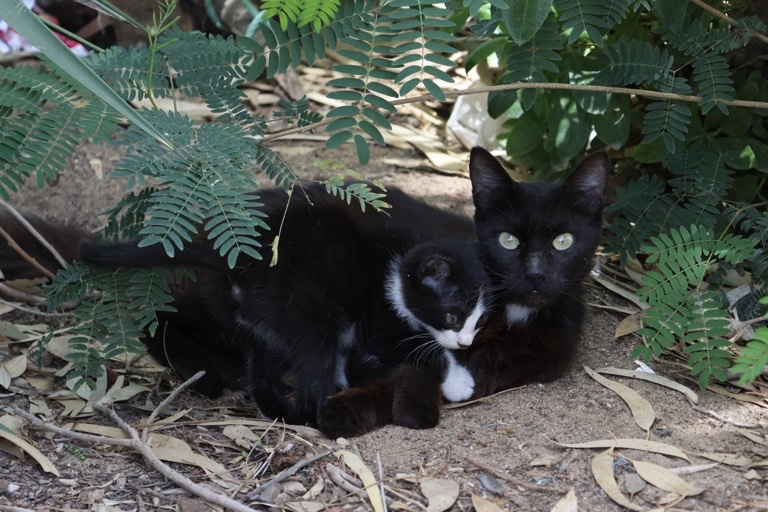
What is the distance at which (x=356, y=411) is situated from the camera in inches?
136

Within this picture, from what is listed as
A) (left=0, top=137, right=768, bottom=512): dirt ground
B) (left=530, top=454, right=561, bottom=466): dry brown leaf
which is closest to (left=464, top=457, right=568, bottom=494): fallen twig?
(left=0, top=137, right=768, bottom=512): dirt ground

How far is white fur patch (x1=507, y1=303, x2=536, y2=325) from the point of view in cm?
382

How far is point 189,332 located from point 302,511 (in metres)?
1.56

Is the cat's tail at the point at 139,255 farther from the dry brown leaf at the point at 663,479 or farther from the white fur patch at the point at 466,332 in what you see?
the dry brown leaf at the point at 663,479

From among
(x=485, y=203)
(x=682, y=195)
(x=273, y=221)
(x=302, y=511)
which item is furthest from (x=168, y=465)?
(x=682, y=195)

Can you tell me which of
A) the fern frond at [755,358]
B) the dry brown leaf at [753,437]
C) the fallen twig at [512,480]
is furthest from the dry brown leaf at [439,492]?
the dry brown leaf at [753,437]

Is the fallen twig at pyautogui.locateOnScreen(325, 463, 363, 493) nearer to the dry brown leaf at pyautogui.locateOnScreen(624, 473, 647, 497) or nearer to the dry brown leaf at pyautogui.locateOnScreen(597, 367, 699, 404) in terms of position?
the dry brown leaf at pyautogui.locateOnScreen(624, 473, 647, 497)

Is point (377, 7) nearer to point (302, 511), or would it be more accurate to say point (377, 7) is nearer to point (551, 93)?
point (551, 93)

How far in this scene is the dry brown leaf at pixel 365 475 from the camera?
9.31 feet

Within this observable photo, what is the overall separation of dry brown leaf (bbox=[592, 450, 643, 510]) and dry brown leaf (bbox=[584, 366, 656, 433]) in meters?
0.31

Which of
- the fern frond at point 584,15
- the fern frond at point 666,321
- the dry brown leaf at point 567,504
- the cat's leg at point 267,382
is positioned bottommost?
the cat's leg at point 267,382

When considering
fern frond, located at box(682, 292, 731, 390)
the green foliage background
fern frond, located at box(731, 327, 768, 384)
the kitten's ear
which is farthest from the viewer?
the kitten's ear

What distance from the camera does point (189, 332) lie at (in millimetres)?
4129

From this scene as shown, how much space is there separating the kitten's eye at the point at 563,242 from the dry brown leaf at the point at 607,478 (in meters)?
1.01
